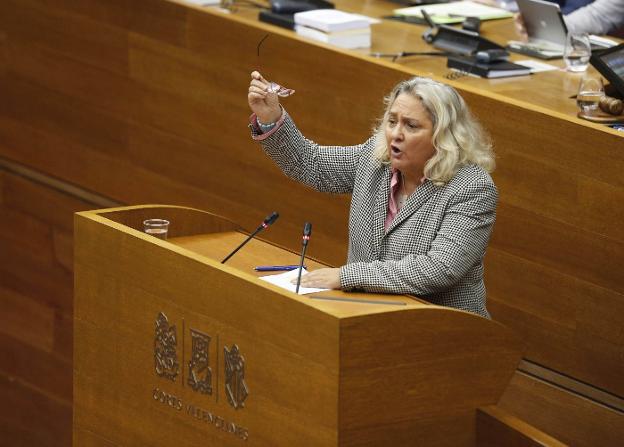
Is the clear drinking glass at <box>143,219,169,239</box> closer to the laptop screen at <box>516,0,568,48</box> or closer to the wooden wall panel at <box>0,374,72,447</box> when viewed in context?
the laptop screen at <box>516,0,568,48</box>

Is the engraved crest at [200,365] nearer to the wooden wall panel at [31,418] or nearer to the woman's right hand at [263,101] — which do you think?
the woman's right hand at [263,101]

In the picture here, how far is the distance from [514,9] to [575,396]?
1341 mm

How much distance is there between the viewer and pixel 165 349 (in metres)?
1.82

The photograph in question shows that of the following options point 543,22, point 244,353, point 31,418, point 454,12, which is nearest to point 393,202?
point 244,353

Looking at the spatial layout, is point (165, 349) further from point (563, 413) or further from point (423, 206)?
point (563, 413)

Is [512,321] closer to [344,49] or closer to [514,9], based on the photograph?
[344,49]

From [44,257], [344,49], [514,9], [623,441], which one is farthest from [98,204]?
[623,441]

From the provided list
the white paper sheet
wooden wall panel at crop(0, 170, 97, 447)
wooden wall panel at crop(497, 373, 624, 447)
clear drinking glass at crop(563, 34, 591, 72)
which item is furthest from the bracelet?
wooden wall panel at crop(0, 170, 97, 447)

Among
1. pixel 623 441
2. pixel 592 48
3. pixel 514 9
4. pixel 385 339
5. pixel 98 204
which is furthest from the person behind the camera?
pixel 514 9

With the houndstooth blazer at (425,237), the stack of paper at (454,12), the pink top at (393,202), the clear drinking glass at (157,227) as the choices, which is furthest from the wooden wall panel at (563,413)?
the stack of paper at (454,12)

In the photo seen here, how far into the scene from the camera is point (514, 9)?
329 cm

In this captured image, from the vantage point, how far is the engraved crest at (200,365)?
5.77 feet

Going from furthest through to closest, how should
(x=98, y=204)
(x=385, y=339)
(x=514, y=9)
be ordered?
(x=514, y=9) < (x=98, y=204) < (x=385, y=339)

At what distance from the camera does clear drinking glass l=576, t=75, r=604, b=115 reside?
223cm
